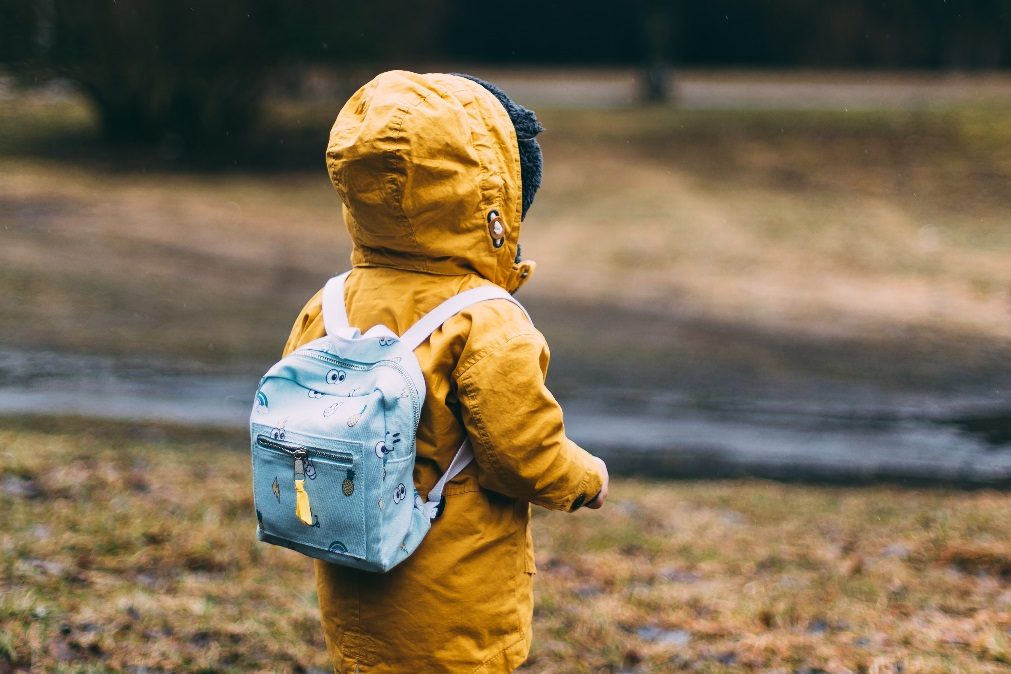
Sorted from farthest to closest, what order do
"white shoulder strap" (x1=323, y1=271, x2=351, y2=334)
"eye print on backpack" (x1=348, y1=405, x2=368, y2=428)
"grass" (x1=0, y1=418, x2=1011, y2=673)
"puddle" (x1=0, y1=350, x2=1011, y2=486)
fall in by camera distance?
"puddle" (x1=0, y1=350, x2=1011, y2=486), "grass" (x1=0, y1=418, x2=1011, y2=673), "white shoulder strap" (x1=323, y1=271, x2=351, y2=334), "eye print on backpack" (x1=348, y1=405, x2=368, y2=428)

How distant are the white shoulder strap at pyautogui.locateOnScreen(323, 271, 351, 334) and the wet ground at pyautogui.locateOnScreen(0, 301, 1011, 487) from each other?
450cm

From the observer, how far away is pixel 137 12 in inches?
637

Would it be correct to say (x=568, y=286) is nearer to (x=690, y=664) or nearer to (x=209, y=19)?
(x=209, y=19)

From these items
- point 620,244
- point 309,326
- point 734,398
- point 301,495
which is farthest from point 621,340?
point 301,495

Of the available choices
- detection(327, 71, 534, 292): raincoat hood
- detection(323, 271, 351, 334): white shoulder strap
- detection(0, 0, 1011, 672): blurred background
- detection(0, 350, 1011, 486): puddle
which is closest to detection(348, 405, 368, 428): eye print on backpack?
detection(323, 271, 351, 334): white shoulder strap

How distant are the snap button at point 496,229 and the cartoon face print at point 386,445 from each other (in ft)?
1.56

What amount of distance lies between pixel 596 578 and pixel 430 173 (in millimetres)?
2834

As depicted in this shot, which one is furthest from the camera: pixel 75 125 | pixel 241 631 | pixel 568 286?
pixel 75 125

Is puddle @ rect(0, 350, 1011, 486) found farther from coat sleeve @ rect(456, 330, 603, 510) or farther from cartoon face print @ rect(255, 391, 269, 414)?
cartoon face print @ rect(255, 391, 269, 414)

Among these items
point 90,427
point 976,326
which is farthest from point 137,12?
point 976,326

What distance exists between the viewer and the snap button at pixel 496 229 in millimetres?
2271

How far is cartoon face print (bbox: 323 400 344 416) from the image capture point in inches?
83.2

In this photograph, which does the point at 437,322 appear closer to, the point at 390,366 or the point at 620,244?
the point at 390,366

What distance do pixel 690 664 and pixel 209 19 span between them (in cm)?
1513
